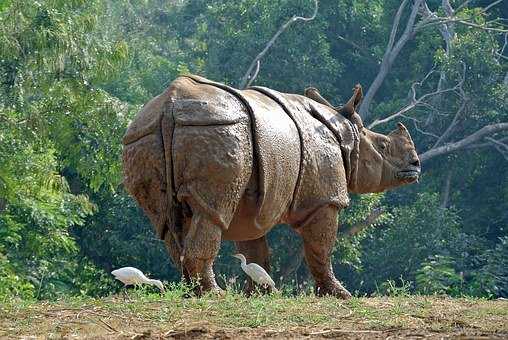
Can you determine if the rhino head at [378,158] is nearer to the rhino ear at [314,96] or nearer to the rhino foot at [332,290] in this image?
the rhino ear at [314,96]

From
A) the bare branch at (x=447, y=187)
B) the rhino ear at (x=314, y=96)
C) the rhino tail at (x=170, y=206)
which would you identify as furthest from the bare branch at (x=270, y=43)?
Answer: the rhino tail at (x=170, y=206)

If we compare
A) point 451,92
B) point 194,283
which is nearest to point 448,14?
point 451,92

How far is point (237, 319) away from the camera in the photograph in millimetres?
9445

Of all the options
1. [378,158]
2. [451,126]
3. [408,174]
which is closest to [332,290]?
[378,158]

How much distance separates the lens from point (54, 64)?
67.8ft

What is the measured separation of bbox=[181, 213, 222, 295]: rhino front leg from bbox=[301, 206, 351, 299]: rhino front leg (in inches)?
63.8

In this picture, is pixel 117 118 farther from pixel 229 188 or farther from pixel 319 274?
pixel 229 188

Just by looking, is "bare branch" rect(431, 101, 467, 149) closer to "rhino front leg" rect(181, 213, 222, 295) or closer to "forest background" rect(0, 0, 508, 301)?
"forest background" rect(0, 0, 508, 301)

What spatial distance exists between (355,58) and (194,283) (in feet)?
77.1

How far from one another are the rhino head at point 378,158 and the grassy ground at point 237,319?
303 centimetres

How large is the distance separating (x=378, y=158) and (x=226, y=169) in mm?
3178

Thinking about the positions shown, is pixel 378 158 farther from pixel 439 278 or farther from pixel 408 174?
pixel 439 278

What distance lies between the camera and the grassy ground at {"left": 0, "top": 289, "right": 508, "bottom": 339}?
29.3 ft

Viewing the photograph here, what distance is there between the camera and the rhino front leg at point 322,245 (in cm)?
1262
